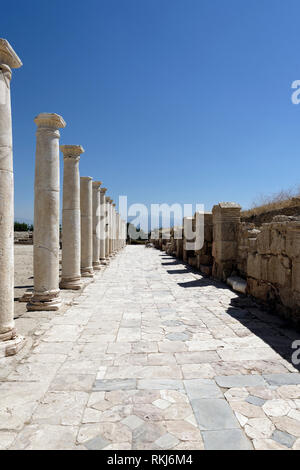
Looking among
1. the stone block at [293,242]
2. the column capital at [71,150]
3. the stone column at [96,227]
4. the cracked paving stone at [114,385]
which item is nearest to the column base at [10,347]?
the cracked paving stone at [114,385]

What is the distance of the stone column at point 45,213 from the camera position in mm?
6617

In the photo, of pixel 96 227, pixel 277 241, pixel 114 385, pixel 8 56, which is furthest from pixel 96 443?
pixel 96 227

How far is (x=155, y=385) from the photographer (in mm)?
3363

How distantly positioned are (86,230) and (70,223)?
7.92 ft

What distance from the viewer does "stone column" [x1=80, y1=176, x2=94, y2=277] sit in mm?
11438

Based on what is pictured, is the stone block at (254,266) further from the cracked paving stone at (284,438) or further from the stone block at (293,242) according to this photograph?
the cracked paving stone at (284,438)

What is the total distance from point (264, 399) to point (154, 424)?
3.89ft

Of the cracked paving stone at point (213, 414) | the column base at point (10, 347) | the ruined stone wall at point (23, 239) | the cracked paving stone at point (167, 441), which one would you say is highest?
the ruined stone wall at point (23, 239)

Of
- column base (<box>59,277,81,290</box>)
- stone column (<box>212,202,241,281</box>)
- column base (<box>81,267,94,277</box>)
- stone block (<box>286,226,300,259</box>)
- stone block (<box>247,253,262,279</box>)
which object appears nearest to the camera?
stone block (<box>286,226,300,259</box>)

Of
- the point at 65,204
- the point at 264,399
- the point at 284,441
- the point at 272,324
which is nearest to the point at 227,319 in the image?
the point at 272,324

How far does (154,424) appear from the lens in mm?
2643

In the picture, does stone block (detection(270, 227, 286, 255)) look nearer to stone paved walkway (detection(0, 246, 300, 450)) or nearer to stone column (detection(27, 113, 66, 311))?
stone paved walkway (detection(0, 246, 300, 450))

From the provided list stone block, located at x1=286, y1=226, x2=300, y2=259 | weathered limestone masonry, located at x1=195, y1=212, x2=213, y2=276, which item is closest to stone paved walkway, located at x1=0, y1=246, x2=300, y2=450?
stone block, located at x1=286, y1=226, x2=300, y2=259
